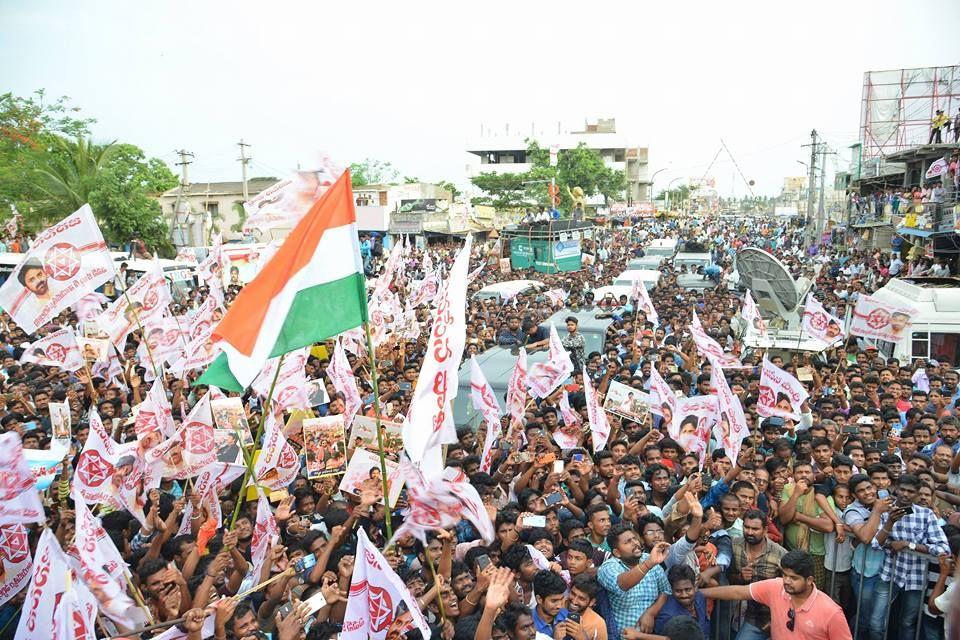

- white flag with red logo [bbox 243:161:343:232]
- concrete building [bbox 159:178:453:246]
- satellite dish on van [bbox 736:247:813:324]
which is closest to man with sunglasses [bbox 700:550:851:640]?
white flag with red logo [bbox 243:161:343:232]

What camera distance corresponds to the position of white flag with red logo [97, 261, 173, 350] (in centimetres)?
973

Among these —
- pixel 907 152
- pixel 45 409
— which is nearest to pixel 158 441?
pixel 45 409

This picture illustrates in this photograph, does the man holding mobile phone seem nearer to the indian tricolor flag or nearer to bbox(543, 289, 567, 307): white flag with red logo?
the indian tricolor flag

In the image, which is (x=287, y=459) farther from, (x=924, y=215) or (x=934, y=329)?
(x=924, y=215)

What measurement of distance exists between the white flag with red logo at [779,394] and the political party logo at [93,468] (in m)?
5.86

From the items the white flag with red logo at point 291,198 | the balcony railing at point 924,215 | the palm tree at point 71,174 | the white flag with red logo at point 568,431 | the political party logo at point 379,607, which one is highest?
the palm tree at point 71,174

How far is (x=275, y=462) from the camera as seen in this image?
254 inches

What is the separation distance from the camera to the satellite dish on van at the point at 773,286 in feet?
47.4

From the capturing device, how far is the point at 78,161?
31.2 metres

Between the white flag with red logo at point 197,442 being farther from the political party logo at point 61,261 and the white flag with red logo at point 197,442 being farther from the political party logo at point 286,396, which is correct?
the political party logo at point 61,261

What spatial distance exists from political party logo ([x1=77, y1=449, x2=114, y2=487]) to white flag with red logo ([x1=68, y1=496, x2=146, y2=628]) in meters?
1.46

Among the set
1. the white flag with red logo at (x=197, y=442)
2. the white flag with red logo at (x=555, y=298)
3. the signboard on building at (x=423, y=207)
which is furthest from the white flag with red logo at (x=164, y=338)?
the signboard on building at (x=423, y=207)

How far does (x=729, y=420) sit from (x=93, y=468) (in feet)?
16.3

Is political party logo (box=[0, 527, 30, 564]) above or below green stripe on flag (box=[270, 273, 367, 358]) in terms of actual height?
below
